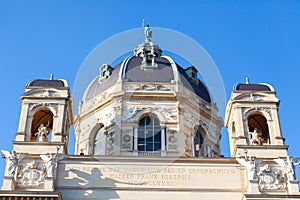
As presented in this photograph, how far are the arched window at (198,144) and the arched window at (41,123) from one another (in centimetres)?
961

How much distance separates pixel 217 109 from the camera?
45781 millimetres

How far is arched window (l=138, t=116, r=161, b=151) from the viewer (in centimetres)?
4094

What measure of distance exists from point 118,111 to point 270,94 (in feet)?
32.6

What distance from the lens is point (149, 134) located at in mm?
41344

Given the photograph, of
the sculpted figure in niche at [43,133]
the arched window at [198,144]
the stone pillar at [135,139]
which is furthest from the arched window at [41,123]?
the arched window at [198,144]

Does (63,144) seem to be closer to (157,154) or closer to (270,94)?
(157,154)

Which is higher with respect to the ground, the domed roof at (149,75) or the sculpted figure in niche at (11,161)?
the domed roof at (149,75)

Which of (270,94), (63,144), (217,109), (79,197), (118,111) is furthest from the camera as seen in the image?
(217,109)

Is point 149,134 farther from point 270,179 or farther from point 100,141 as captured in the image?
point 270,179

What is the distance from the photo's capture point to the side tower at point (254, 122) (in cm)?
3666

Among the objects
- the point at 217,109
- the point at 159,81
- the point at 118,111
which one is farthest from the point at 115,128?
the point at 217,109

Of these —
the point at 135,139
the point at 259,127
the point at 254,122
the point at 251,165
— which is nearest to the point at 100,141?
the point at 135,139

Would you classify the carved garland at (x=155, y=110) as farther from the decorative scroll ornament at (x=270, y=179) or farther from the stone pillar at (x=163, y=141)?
the decorative scroll ornament at (x=270, y=179)

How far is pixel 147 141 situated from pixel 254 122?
6880 mm
